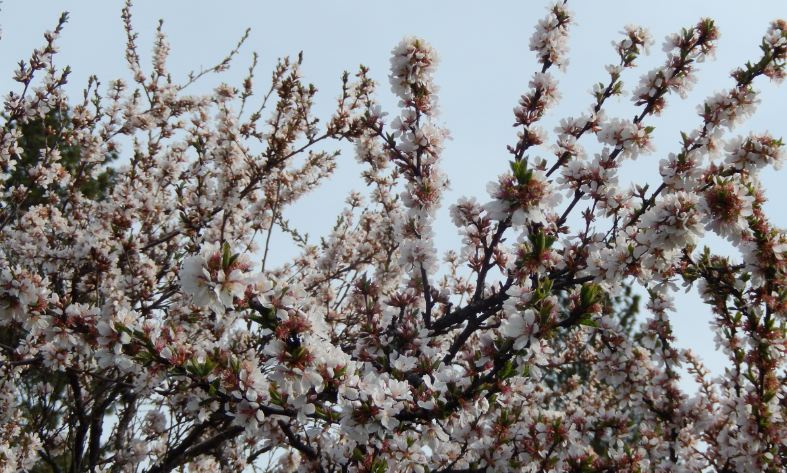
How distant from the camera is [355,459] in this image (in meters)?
2.84

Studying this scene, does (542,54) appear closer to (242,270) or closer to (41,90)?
(242,270)

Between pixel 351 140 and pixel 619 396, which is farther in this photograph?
pixel 351 140

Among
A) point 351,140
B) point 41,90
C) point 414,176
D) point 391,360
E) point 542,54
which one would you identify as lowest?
point 391,360

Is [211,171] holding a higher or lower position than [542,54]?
higher

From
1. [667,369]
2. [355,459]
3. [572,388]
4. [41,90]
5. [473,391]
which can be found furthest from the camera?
[572,388]

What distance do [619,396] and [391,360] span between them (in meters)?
2.63

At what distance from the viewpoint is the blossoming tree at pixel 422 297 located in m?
2.26

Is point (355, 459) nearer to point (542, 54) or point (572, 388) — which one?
point (542, 54)

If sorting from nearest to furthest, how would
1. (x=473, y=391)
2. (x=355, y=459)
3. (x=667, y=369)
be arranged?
1. (x=473, y=391)
2. (x=355, y=459)
3. (x=667, y=369)

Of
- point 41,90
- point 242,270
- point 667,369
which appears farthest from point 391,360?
point 41,90

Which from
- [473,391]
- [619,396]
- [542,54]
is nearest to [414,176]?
[542,54]

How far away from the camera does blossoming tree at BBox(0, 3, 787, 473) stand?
2258 millimetres

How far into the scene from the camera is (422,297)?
3717 millimetres

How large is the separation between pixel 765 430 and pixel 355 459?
2898 millimetres
